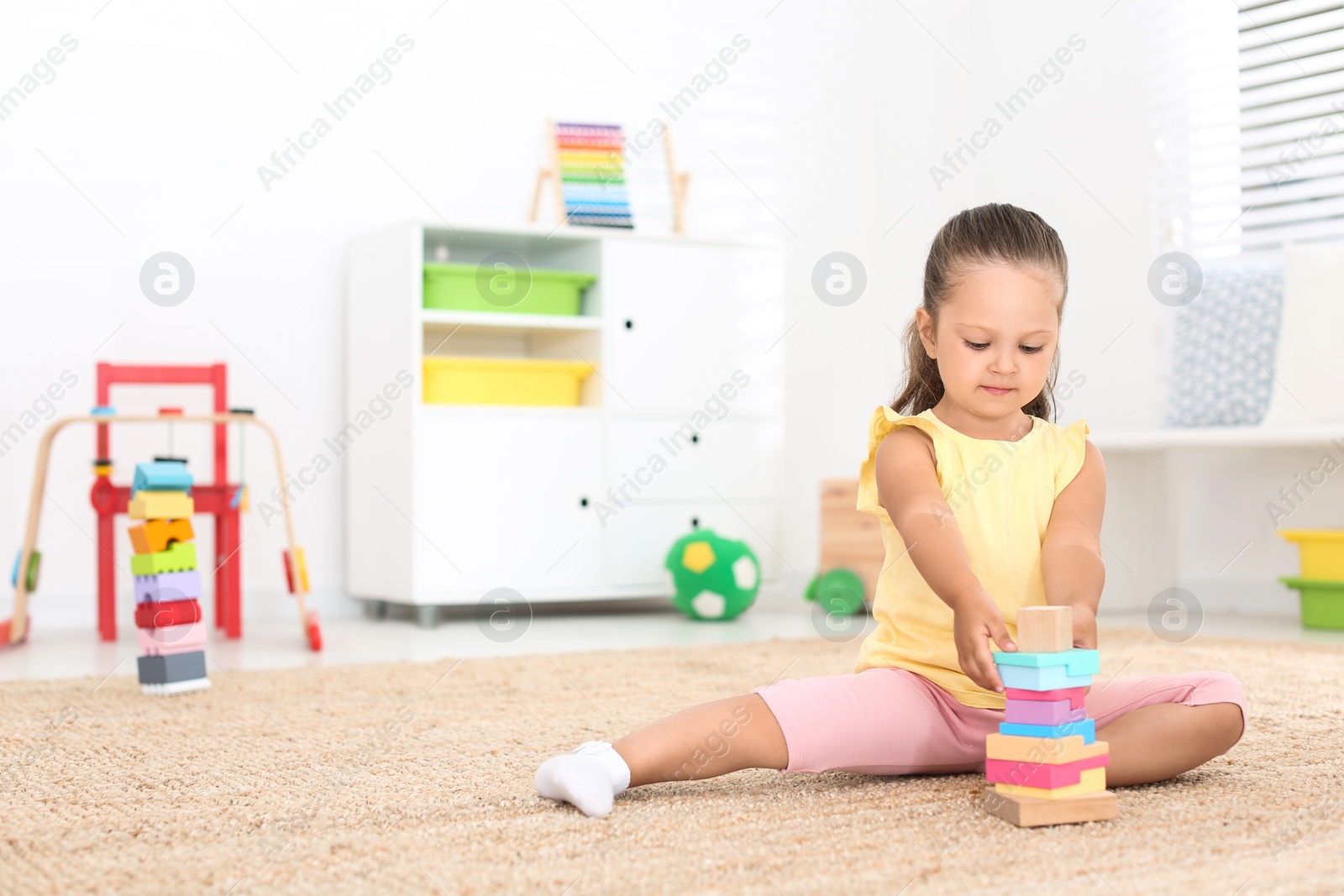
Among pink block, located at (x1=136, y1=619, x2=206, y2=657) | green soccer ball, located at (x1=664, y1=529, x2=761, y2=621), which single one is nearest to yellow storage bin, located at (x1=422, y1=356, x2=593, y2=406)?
green soccer ball, located at (x1=664, y1=529, x2=761, y2=621)

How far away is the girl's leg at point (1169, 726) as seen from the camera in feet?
3.40

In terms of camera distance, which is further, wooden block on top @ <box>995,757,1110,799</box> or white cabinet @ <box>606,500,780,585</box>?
white cabinet @ <box>606,500,780,585</box>

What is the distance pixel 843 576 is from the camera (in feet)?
9.29

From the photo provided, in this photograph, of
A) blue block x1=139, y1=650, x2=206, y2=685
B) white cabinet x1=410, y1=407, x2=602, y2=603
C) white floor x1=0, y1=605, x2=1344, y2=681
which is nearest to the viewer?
blue block x1=139, y1=650, x2=206, y2=685

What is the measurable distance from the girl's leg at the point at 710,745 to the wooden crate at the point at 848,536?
1803mm

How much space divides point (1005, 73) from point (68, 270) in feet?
7.96

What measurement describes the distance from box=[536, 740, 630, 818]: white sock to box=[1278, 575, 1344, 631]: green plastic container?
6.66 feet

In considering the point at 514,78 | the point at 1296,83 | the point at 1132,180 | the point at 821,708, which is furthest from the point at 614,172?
the point at 821,708

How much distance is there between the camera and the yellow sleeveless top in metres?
1.07

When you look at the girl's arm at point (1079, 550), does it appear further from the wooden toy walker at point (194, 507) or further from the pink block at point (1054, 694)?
the wooden toy walker at point (194, 507)

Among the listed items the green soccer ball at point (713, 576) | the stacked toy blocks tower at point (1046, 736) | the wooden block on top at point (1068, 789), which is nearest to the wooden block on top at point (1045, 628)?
the stacked toy blocks tower at point (1046, 736)

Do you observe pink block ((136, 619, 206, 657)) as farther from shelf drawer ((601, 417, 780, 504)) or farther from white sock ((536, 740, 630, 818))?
shelf drawer ((601, 417, 780, 504))

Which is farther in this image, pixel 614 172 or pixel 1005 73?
pixel 1005 73

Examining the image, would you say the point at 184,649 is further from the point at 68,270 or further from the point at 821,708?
the point at 68,270
